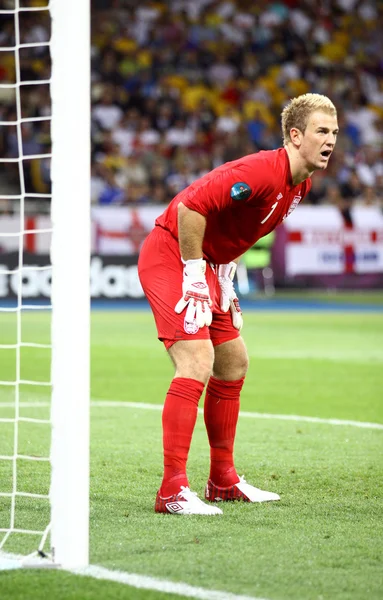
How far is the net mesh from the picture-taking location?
14.3ft

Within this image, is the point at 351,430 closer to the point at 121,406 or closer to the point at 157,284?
the point at 121,406

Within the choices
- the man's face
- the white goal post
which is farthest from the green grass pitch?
the man's face

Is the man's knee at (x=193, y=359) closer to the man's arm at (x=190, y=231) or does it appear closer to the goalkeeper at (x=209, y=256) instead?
the goalkeeper at (x=209, y=256)

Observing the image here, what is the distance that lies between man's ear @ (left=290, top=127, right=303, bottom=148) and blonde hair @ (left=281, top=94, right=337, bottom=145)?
2 cm

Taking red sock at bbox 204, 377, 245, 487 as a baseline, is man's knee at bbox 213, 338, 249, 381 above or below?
above

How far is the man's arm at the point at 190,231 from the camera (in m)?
4.83

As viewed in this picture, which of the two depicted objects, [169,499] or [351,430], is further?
[351,430]

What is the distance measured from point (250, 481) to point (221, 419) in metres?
0.47

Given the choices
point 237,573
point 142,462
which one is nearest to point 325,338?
point 142,462

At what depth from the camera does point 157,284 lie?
510 cm

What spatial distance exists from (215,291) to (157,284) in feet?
1.05

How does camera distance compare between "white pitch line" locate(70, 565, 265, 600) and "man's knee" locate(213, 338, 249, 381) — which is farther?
"man's knee" locate(213, 338, 249, 381)

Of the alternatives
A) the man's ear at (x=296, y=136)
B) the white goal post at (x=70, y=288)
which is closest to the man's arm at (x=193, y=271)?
the man's ear at (x=296, y=136)

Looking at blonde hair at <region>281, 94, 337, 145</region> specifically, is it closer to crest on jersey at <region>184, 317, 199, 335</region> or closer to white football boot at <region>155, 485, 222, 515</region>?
crest on jersey at <region>184, 317, 199, 335</region>
